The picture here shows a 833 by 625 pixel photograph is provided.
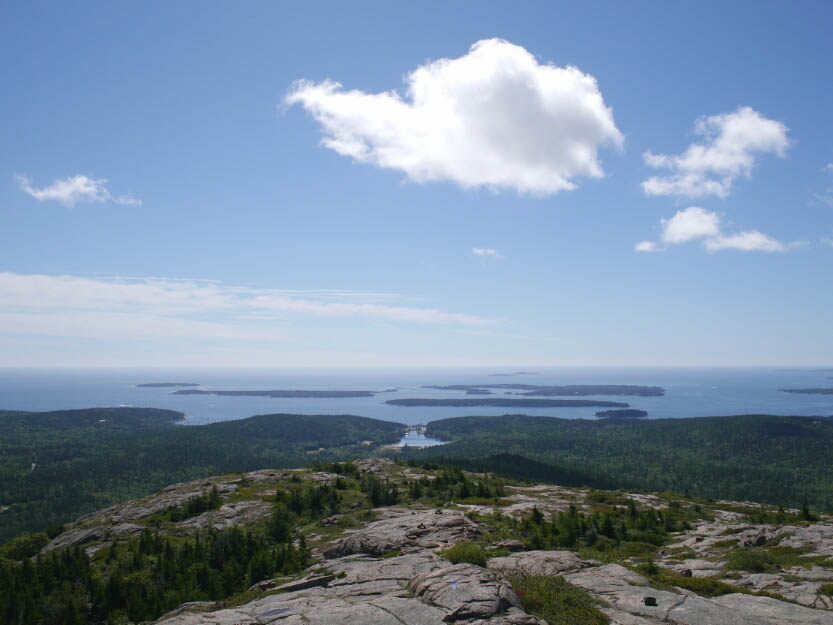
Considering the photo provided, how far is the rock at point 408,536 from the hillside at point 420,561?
0.70ft

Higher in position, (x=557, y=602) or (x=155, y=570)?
(x=557, y=602)

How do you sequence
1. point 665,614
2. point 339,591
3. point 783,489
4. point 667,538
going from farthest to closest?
point 783,489
point 667,538
point 339,591
point 665,614

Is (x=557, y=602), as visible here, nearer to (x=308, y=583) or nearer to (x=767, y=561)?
(x=308, y=583)

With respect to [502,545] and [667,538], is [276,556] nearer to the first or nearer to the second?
[502,545]

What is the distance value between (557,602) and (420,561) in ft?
36.8

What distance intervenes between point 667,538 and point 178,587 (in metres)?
52.9

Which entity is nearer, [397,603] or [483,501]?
[397,603]

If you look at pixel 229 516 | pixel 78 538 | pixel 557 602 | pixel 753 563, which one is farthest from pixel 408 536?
pixel 78 538

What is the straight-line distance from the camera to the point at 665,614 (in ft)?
64.2

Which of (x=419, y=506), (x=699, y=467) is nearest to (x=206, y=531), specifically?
(x=419, y=506)

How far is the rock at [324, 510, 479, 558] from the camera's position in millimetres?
38750

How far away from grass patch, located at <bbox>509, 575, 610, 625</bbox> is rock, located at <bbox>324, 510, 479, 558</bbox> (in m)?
16.0

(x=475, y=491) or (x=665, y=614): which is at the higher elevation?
(x=665, y=614)

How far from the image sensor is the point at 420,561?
1158 inches
